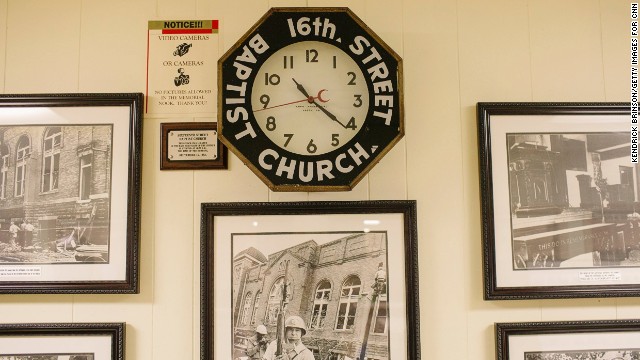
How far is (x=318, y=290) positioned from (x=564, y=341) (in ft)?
2.17

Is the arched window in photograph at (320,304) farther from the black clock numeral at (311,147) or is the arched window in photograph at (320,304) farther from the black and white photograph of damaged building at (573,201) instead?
the black and white photograph of damaged building at (573,201)

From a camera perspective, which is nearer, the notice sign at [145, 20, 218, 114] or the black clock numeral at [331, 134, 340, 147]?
the black clock numeral at [331, 134, 340, 147]

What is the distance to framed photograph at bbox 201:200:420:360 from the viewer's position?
129 cm

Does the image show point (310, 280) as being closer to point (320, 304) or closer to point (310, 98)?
point (320, 304)

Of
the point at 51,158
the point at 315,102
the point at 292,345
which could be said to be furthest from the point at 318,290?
the point at 51,158

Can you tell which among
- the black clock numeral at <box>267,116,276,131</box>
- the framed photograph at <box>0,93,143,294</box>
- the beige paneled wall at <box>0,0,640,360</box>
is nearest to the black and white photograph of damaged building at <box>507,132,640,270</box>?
the beige paneled wall at <box>0,0,640,360</box>

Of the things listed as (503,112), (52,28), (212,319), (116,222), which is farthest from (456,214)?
(52,28)

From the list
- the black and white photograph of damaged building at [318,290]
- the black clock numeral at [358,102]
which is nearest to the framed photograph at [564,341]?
A: the black and white photograph of damaged building at [318,290]

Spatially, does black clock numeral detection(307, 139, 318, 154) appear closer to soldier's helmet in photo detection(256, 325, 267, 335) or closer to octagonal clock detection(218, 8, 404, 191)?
octagonal clock detection(218, 8, 404, 191)

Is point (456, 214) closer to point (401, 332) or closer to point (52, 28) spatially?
point (401, 332)

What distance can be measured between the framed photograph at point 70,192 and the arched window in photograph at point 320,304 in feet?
1.53

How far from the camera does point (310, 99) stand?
1.27 metres

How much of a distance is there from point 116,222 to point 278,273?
445 millimetres

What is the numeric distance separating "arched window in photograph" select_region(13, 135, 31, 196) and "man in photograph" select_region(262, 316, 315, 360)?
774 millimetres
